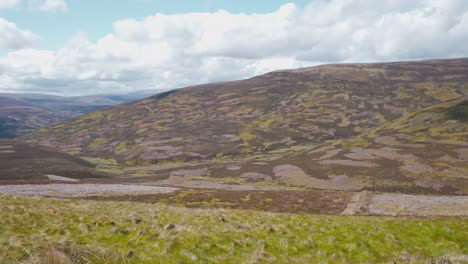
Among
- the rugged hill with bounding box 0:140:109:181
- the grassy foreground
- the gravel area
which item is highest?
the grassy foreground

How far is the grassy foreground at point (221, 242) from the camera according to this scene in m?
12.7

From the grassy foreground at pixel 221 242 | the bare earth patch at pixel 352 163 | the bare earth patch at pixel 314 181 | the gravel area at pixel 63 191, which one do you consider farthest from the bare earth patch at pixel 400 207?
the bare earth patch at pixel 352 163

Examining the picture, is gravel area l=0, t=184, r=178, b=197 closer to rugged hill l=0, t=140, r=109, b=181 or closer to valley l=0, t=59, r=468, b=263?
valley l=0, t=59, r=468, b=263

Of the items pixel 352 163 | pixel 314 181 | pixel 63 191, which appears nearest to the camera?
pixel 63 191

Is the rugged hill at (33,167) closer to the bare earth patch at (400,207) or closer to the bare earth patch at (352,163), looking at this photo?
the bare earth patch at (352,163)

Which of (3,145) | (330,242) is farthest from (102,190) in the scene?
(3,145)

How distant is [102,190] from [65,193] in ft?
29.9

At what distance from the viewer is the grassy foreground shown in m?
12.7

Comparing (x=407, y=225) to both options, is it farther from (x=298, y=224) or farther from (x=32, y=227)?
(x=32, y=227)

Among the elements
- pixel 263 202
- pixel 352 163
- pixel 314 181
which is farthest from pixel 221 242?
pixel 352 163

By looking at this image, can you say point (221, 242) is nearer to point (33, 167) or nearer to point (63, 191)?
point (63, 191)

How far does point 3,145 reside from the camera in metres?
153

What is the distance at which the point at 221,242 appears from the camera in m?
15.7

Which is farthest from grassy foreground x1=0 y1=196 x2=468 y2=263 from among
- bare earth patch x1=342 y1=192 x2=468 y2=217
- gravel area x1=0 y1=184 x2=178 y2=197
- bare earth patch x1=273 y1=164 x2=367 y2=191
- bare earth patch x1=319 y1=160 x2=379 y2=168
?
bare earth patch x1=319 y1=160 x2=379 y2=168
